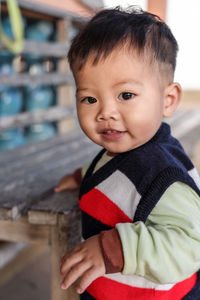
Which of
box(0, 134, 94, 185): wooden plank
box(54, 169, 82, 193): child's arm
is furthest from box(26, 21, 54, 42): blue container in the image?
box(54, 169, 82, 193): child's arm

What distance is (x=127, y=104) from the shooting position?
35.9 inches

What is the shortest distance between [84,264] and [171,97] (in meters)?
0.51

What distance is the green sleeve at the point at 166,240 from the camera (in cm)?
77

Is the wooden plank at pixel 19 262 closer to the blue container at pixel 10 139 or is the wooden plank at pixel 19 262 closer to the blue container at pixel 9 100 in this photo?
the blue container at pixel 10 139

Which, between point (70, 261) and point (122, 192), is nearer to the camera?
point (70, 261)

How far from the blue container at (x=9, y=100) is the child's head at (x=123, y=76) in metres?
2.84

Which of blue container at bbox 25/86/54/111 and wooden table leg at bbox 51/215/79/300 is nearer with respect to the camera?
wooden table leg at bbox 51/215/79/300

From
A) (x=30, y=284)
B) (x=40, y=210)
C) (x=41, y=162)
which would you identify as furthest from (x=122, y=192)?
(x=30, y=284)

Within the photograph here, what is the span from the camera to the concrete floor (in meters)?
2.23

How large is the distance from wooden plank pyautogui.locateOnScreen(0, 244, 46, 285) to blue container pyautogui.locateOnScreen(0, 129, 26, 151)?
1394mm

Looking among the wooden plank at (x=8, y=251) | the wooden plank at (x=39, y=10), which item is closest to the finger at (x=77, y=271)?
the wooden plank at (x=8, y=251)

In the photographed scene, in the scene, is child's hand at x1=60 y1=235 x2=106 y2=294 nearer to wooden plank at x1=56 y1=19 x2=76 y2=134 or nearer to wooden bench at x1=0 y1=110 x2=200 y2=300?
wooden bench at x1=0 y1=110 x2=200 y2=300

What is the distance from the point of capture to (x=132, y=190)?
3.00ft

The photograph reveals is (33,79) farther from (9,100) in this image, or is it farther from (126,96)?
(126,96)
